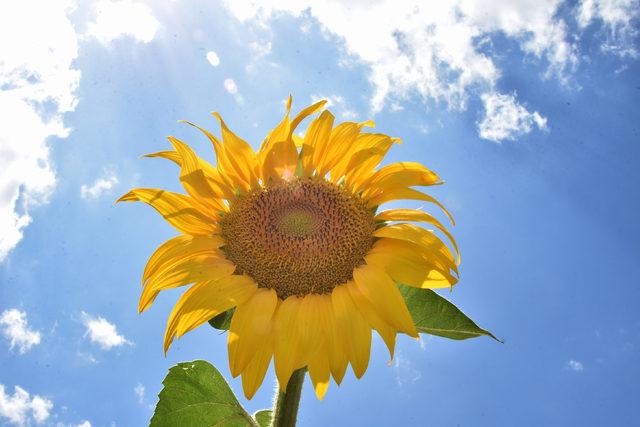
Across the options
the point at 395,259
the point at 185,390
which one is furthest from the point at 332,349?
the point at 185,390

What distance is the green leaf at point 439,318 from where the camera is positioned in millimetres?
3027

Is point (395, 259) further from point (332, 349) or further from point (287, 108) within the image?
point (287, 108)

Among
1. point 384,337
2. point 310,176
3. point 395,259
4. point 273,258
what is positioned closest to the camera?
point 384,337

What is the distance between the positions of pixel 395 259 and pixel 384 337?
406 mm

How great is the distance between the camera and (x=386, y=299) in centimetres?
294

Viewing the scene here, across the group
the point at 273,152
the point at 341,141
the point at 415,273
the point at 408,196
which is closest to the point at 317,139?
the point at 341,141

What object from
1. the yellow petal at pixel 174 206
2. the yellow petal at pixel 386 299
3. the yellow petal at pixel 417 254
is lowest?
the yellow petal at pixel 386 299

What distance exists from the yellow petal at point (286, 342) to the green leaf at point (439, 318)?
22.4 inches

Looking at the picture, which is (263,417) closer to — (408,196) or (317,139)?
(408,196)

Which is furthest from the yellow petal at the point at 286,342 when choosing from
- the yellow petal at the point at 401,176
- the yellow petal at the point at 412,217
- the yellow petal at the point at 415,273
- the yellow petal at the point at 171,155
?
the yellow petal at the point at 171,155

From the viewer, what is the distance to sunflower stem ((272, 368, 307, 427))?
9.73 ft

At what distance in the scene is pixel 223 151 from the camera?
137 inches

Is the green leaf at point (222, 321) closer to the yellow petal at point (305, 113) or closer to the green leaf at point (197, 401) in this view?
the green leaf at point (197, 401)

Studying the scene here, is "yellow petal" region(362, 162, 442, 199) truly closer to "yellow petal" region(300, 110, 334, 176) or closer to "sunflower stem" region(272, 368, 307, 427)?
"yellow petal" region(300, 110, 334, 176)
